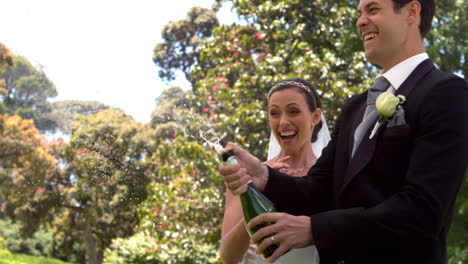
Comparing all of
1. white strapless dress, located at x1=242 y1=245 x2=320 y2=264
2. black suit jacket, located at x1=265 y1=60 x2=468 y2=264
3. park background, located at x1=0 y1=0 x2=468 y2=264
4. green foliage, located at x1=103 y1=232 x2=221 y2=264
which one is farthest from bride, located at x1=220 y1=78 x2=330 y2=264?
green foliage, located at x1=103 y1=232 x2=221 y2=264

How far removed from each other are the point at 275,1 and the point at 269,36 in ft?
3.30

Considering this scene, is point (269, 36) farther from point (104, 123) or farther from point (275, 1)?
point (104, 123)

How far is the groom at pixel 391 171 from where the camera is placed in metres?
1.44

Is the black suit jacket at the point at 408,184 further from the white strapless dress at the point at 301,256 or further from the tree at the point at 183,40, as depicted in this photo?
the tree at the point at 183,40

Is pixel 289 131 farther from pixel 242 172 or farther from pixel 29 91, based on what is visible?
pixel 29 91

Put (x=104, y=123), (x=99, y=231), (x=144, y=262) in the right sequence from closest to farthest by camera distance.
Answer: (x=104, y=123), (x=144, y=262), (x=99, y=231)

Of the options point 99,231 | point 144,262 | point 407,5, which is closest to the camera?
point 407,5

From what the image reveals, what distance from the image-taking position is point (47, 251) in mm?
21453

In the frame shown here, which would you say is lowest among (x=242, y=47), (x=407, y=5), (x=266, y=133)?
(x=407, y=5)

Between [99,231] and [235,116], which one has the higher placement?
[235,116]

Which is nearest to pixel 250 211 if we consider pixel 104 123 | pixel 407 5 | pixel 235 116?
pixel 407 5

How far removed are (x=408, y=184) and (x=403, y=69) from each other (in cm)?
42

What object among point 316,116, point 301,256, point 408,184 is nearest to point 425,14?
point 408,184

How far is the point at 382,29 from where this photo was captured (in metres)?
1.69
